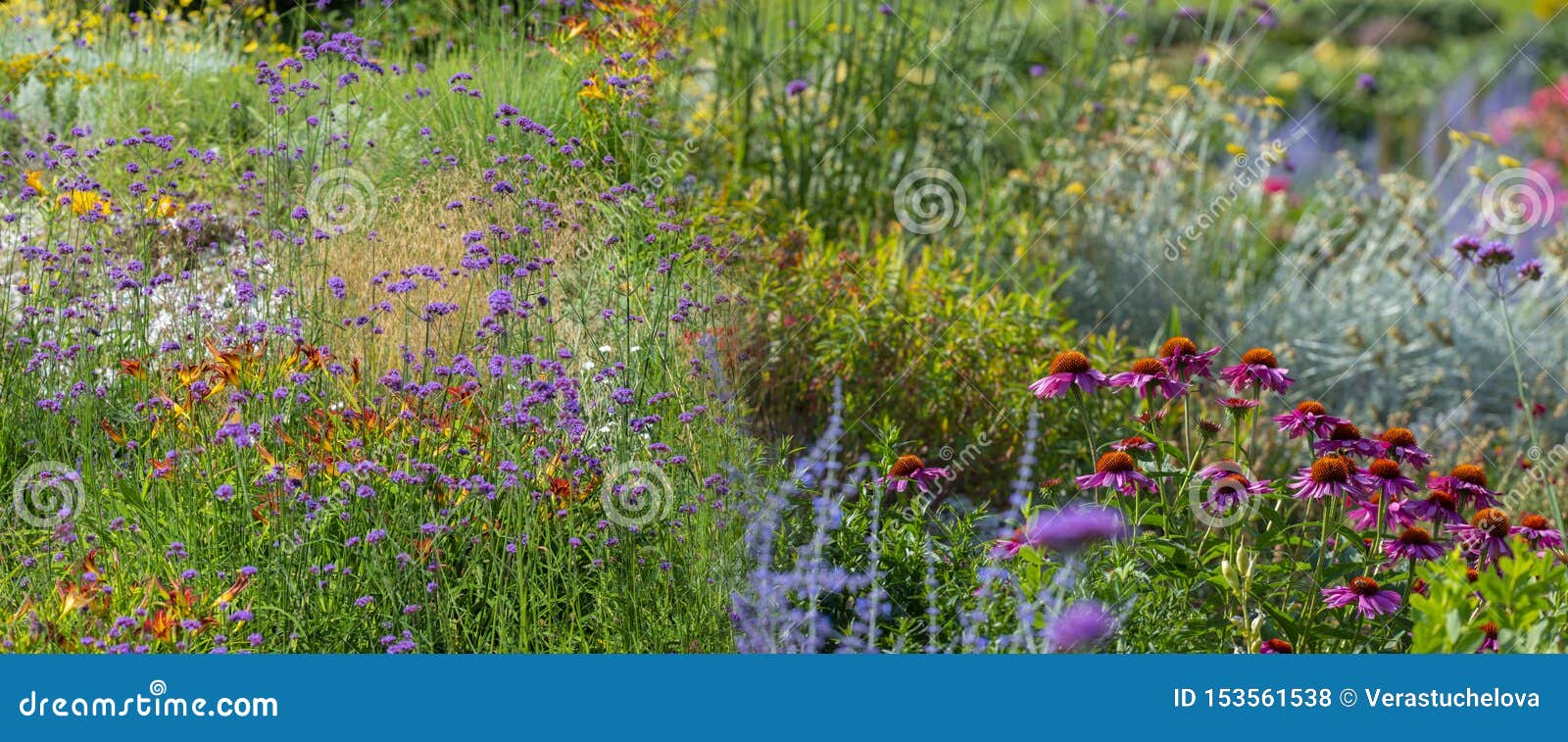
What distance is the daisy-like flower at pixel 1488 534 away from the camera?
3131 mm

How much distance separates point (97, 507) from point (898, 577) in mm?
1733

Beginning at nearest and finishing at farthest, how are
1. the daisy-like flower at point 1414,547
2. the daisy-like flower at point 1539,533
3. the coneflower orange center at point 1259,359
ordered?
the daisy-like flower at point 1414,547 → the coneflower orange center at point 1259,359 → the daisy-like flower at point 1539,533

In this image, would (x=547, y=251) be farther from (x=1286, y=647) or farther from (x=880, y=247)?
(x=1286, y=647)

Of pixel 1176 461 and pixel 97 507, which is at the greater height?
pixel 1176 461

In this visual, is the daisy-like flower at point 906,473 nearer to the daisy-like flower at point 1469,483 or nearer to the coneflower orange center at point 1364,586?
the coneflower orange center at point 1364,586

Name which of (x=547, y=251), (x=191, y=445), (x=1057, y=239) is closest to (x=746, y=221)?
(x=547, y=251)

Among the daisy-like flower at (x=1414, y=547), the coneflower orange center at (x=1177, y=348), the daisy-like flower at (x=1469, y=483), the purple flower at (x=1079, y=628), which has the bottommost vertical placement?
the purple flower at (x=1079, y=628)

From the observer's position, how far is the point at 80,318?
3734 mm

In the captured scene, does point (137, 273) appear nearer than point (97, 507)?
No

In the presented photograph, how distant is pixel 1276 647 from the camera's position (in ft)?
9.66

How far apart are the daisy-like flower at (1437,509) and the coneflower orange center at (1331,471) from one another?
24 cm

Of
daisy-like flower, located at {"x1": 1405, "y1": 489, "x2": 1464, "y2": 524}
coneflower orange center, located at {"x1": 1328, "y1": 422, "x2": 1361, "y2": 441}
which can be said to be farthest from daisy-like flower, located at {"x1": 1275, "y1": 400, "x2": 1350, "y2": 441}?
daisy-like flower, located at {"x1": 1405, "y1": 489, "x2": 1464, "y2": 524}

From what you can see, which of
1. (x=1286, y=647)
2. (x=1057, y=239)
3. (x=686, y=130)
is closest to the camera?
(x=1286, y=647)

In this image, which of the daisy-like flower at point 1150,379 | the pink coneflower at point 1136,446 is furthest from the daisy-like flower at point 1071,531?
the daisy-like flower at point 1150,379
